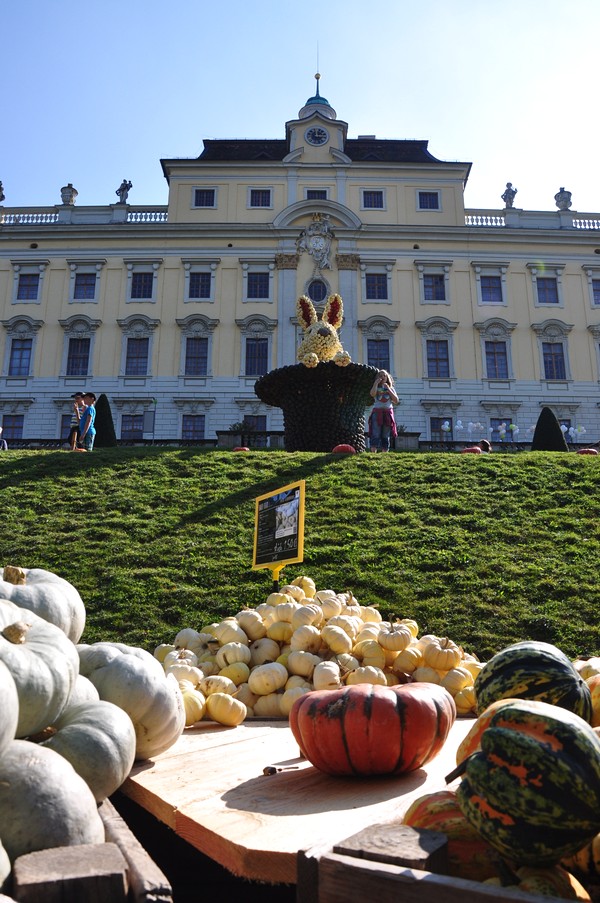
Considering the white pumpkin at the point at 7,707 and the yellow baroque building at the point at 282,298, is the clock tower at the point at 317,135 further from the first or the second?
the white pumpkin at the point at 7,707

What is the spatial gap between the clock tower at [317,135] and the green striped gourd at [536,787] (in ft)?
141

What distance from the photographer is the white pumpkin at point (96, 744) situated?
2172 millimetres

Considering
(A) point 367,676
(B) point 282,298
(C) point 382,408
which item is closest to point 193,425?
(B) point 282,298

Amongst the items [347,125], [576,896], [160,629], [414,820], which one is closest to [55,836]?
[414,820]

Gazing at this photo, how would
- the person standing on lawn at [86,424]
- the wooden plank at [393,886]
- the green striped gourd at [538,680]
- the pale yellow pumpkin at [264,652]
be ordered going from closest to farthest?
1. the wooden plank at [393,886]
2. the green striped gourd at [538,680]
3. the pale yellow pumpkin at [264,652]
4. the person standing on lawn at [86,424]

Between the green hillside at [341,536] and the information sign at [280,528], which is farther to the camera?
the green hillside at [341,536]

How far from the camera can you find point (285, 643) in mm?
4820

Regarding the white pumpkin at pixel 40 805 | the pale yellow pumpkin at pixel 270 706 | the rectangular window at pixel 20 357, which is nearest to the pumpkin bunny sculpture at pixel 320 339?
the pale yellow pumpkin at pixel 270 706

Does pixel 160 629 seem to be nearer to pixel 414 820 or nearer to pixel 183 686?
pixel 183 686

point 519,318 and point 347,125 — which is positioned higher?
point 347,125

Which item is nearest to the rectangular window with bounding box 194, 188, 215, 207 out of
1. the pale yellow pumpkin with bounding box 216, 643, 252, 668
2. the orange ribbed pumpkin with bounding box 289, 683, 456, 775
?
the pale yellow pumpkin with bounding box 216, 643, 252, 668

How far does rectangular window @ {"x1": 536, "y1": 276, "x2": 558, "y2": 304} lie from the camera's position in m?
38.8

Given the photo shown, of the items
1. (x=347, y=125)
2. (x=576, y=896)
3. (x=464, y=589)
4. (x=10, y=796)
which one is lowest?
(x=576, y=896)

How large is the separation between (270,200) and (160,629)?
37.1m
